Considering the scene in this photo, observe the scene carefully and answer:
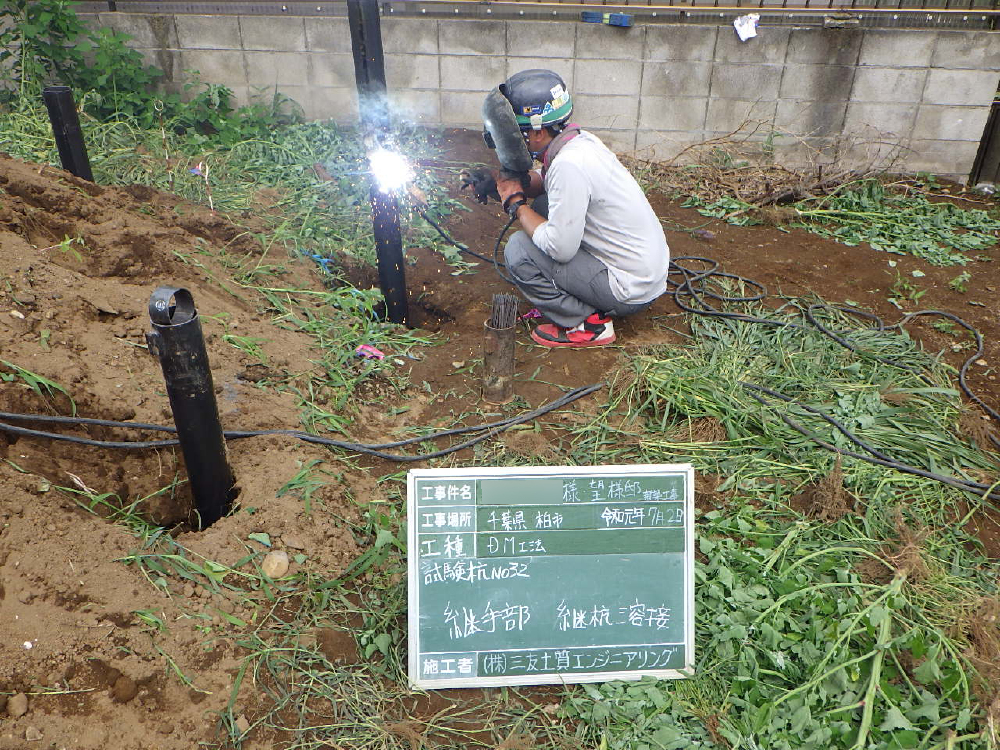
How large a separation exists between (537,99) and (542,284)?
0.97 m

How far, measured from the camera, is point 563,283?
3848 mm

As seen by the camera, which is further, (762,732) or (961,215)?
(961,215)

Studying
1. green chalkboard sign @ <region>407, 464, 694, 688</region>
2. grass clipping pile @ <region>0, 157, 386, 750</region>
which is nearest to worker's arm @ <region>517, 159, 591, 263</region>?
grass clipping pile @ <region>0, 157, 386, 750</region>

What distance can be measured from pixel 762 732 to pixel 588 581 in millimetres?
637

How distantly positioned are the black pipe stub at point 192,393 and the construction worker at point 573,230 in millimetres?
1948

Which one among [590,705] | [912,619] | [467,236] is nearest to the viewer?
[590,705]

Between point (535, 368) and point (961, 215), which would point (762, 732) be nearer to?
point (535, 368)

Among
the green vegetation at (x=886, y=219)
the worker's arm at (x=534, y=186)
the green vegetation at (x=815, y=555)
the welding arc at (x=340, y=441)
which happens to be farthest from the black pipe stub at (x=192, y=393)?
the green vegetation at (x=886, y=219)

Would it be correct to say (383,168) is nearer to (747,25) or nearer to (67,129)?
(67,129)

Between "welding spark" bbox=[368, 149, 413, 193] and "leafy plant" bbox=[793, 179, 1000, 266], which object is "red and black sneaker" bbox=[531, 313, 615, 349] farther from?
"leafy plant" bbox=[793, 179, 1000, 266]

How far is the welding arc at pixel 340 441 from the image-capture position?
2.44 m

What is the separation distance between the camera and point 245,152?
19.1 feet

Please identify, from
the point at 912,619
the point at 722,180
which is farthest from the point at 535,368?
the point at 722,180

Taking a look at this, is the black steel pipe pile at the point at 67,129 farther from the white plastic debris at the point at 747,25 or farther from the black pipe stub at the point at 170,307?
the white plastic debris at the point at 747,25
